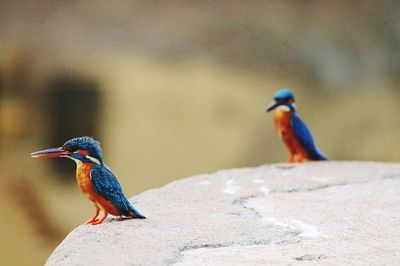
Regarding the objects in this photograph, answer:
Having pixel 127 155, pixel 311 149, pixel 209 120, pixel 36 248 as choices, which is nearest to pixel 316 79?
pixel 209 120

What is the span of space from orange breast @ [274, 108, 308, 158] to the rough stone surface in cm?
23

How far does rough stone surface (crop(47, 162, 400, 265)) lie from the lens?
1.98 metres

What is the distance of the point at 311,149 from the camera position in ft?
11.3

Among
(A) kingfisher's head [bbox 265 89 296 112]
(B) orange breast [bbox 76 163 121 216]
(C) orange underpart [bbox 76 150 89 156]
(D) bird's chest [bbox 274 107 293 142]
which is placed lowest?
(B) orange breast [bbox 76 163 121 216]

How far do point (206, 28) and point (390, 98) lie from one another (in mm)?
1258

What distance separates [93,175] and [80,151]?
80mm

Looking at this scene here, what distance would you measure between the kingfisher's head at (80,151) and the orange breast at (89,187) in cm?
2

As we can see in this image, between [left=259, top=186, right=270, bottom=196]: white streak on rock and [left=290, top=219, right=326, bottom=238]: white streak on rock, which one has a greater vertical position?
[left=259, top=186, right=270, bottom=196]: white streak on rock

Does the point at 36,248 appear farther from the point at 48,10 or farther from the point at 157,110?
the point at 48,10

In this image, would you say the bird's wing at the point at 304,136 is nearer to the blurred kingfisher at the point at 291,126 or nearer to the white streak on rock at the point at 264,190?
the blurred kingfisher at the point at 291,126

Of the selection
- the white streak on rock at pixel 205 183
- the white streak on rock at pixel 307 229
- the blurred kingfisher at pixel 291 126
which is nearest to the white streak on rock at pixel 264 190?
the white streak on rock at pixel 205 183

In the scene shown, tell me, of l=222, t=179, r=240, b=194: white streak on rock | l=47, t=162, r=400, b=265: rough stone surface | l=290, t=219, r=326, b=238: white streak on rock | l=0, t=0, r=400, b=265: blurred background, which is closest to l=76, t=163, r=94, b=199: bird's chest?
l=47, t=162, r=400, b=265: rough stone surface

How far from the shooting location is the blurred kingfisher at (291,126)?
3436 mm

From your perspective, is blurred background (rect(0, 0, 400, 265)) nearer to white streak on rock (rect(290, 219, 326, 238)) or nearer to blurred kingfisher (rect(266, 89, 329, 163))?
blurred kingfisher (rect(266, 89, 329, 163))
